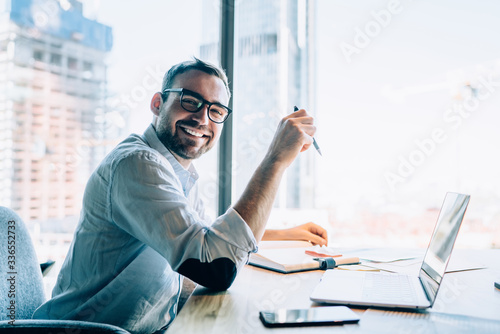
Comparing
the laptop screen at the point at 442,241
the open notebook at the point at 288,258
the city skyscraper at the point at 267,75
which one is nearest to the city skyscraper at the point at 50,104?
the city skyscraper at the point at 267,75

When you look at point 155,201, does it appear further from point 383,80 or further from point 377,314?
point 383,80

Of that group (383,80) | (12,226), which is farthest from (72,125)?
(383,80)

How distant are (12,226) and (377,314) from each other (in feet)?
2.99

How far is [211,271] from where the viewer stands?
755 mm

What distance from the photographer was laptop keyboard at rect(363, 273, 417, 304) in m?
0.71

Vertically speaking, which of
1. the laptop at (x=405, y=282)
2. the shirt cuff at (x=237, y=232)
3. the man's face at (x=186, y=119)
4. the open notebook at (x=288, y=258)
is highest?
the man's face at (x=186, y=119)

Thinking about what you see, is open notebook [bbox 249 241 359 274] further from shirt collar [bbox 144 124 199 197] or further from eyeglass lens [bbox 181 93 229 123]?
eyeglass lens [bbox 181 93 229 123]

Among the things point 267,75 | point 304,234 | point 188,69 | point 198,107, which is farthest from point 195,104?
point 267,75

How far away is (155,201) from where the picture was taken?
2.57ft

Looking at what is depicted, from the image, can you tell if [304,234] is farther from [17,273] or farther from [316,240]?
[17,273]

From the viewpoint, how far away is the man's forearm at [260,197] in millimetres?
814

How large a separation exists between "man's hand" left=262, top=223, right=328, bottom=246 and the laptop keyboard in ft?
1.09

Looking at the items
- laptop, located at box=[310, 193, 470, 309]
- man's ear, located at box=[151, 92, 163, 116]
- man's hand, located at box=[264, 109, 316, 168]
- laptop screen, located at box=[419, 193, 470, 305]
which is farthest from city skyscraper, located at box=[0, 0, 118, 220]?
laptop screen, located at box=[419, 193, 470, 305]

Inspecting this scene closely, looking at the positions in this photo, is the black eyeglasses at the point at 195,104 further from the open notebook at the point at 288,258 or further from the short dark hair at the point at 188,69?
the open notebook at the point at 288,258
